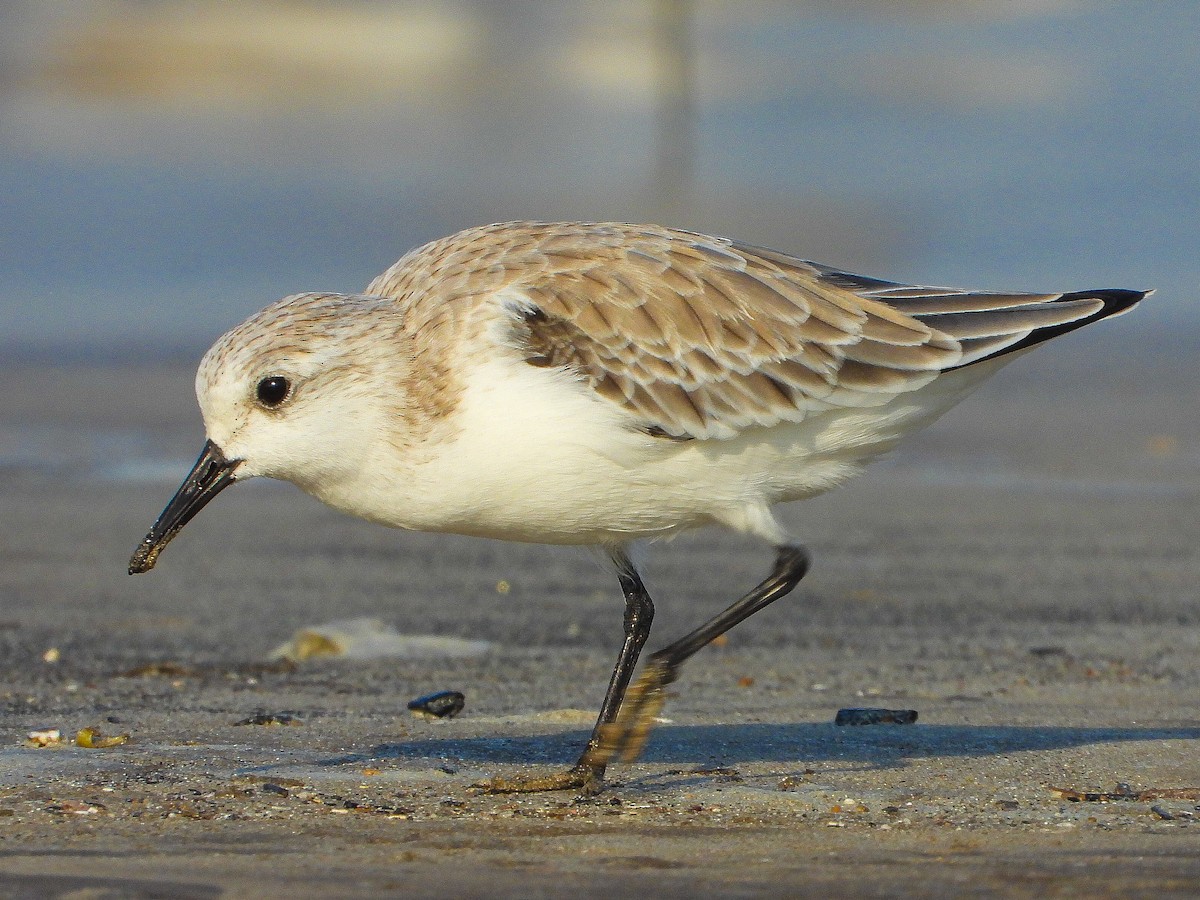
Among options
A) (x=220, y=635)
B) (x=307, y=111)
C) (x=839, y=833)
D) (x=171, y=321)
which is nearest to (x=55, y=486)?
(x=220, y=635)

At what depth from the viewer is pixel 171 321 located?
22062mm

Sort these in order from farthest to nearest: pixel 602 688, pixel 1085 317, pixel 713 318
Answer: pixel 602 688
pixel 1085 317
pixel 713 318

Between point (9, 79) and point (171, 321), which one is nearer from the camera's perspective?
point (171, 321)

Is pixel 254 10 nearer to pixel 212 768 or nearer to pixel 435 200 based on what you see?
pixel 435 200

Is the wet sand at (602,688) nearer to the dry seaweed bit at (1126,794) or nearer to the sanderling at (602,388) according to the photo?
the dry seaweed bit at (1126,794)

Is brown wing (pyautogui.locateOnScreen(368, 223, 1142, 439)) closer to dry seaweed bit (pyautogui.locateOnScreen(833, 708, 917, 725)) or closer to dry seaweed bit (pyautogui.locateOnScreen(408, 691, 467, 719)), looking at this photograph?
dry seaweed bit (pyautogui.locateOnScreen(833, 708, 917, 725))

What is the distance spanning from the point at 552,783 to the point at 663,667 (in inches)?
19.7

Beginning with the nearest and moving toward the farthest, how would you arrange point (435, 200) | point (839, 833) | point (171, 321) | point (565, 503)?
point (839, 833) → point (565, 503) → point (171, 321) → point (435, 200)

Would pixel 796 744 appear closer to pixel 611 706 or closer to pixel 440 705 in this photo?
pixel 611 706

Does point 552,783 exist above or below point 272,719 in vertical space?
above

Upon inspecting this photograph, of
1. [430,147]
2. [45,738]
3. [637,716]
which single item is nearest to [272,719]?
[45,738]

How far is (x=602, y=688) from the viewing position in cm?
704

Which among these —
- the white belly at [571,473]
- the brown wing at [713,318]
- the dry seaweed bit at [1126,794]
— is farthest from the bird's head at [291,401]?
the dry seaweed bit at [1126,794]

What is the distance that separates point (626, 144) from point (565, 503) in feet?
84.4
